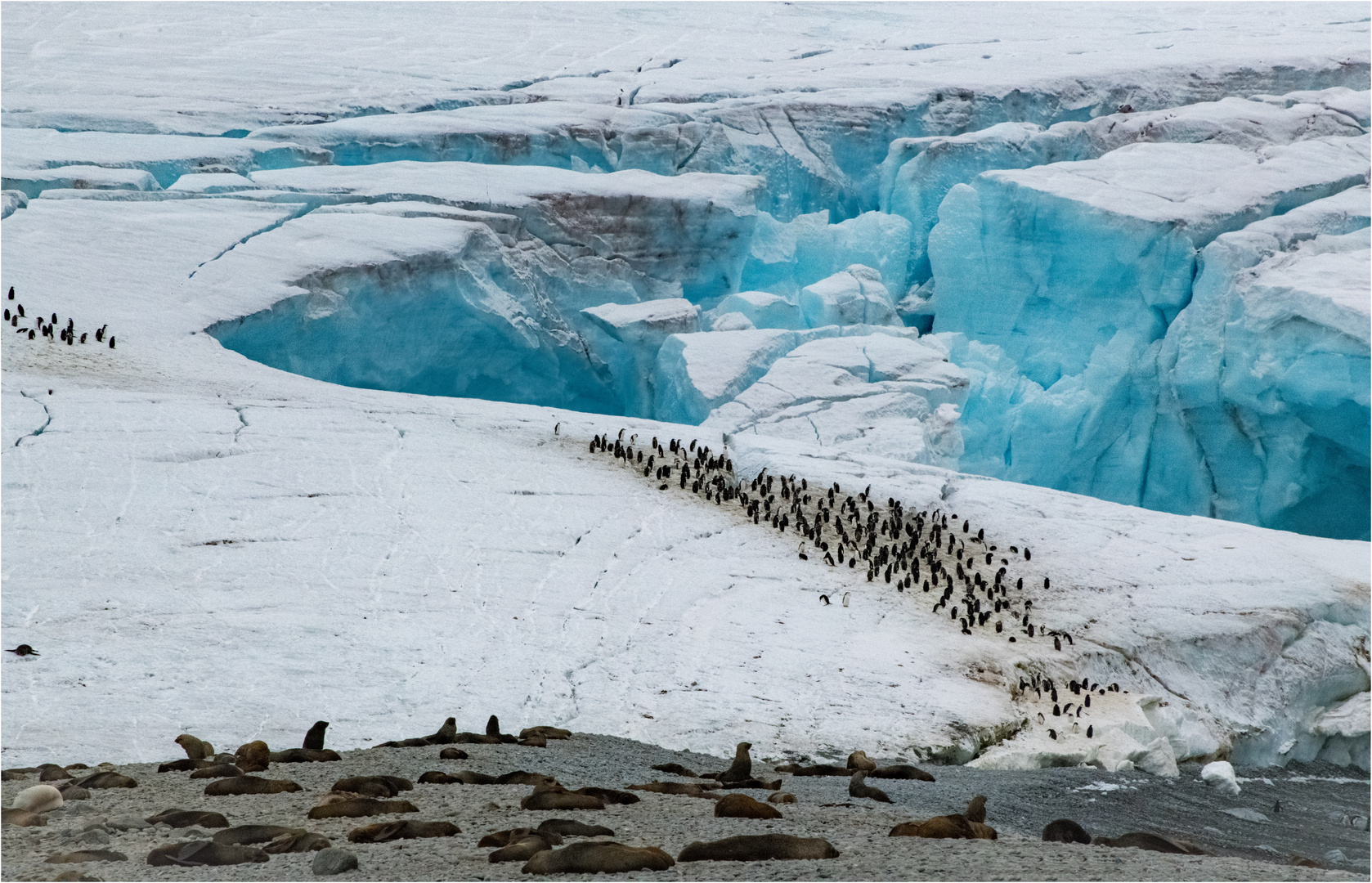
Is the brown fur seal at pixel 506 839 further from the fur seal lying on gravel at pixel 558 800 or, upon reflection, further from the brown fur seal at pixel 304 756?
the brown fur seal at pixel 304 756

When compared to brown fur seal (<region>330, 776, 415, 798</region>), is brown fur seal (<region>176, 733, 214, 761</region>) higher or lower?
lower

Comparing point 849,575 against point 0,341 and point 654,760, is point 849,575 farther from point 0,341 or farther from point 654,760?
point 0,341

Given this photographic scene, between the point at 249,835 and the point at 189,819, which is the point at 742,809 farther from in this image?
the point at 189,819

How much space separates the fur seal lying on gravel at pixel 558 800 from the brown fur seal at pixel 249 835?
84cm

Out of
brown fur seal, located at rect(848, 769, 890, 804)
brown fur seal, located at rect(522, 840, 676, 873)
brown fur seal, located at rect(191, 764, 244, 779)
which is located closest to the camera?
brown fur seal, located at rect(522, 840, 676, 873)

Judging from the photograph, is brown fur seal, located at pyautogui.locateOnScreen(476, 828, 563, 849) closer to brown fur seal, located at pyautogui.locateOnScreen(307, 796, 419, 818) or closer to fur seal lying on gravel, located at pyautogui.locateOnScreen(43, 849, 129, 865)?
brown fur seal, located at pyautogui.locateOnScreen(307, 796, 419, 818)

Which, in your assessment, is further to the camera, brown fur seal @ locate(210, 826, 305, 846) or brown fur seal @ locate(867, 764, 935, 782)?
brown fur seal @ locate(867, 764, 935, 782)

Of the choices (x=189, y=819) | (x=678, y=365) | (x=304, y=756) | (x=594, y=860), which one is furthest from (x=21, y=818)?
(x=678, y=365)

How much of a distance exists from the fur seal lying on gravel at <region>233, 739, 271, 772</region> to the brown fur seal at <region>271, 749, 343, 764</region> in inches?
6.2

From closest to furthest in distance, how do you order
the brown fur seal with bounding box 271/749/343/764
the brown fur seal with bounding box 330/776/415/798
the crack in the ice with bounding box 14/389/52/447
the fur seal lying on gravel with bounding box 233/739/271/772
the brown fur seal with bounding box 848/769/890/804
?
the brown fur seal with bounding box 330/776/415/798 → the fur seal lying on gravel with bounding box 233/739/271/772 → the brown fur seal with bounding box 848/769/890/804 → the brown fur seal with bounding box 271/749/343/764 → the crack in the ice with bounding box 14/389/52/447

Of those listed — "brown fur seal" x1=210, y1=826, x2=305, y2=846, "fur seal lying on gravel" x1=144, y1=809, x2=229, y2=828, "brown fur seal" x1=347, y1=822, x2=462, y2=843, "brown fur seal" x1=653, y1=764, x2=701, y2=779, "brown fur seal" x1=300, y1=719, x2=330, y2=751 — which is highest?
"brown fur seal" x1=210, y1=826, x2=305, y2=846

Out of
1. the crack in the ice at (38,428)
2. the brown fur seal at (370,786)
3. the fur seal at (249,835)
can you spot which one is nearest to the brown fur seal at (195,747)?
the brown fur seal at (370,786)

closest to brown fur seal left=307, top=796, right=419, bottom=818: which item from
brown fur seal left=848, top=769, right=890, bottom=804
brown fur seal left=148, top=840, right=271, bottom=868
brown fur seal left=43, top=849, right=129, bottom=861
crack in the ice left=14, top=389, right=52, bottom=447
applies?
brown fur seal left=148, top=840, right=271, bottom=868

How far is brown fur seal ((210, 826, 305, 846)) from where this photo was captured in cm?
372
